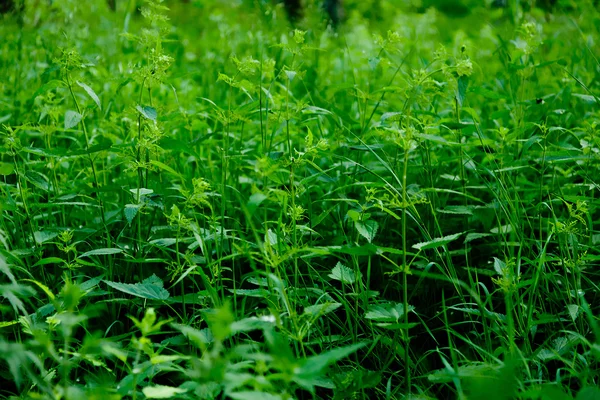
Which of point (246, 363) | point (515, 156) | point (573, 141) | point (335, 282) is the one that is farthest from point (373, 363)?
point (573, 141)

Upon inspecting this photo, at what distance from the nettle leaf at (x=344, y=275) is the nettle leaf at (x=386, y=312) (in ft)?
0.29

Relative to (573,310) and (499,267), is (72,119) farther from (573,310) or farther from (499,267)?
(573,310)

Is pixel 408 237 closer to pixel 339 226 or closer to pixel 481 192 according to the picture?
pixel 339 226

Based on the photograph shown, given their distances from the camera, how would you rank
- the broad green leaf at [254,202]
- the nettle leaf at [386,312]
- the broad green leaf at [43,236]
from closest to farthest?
the broad green leaf at [254,202], the nettle leaf at [386,312], the broad green leaf at [43,236]

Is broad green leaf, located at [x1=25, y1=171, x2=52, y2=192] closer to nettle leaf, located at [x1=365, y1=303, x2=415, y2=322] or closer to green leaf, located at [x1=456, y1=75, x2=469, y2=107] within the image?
nettle leaf, located at [x1=365, y1=303, x2=415, y2=322]

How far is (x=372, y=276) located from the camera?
1811mm

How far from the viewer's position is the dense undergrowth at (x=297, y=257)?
121 centimetres

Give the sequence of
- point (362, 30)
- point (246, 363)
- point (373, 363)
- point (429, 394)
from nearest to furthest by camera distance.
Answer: point (246, 363) < point (429, 394) < point (373, 363) < point (362, 30)

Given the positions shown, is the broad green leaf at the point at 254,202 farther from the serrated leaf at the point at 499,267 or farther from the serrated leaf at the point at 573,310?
the serrated leaf at the point at 573,310

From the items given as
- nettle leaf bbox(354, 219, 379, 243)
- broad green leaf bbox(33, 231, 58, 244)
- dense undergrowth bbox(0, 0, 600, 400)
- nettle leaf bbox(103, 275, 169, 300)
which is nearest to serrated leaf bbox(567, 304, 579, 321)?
dense undergrowth bbox(0, 0, 600, 400)

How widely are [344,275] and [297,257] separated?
0.40ft

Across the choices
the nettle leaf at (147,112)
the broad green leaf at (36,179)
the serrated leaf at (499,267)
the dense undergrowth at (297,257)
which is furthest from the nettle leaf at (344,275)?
the broad green leaf at (36,179)

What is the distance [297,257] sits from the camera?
4.90 ft

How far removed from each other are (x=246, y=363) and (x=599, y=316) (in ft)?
3.14
